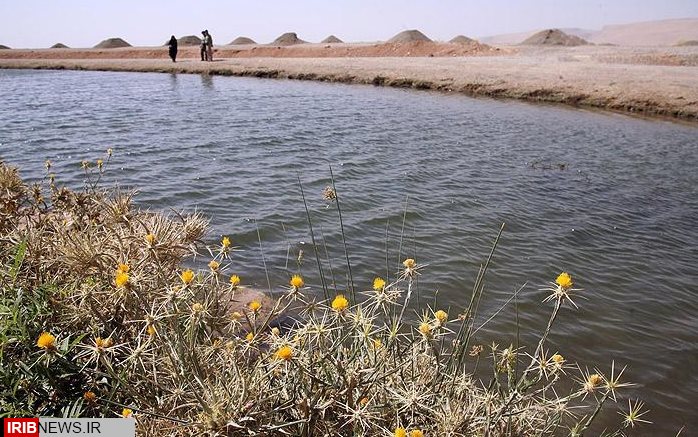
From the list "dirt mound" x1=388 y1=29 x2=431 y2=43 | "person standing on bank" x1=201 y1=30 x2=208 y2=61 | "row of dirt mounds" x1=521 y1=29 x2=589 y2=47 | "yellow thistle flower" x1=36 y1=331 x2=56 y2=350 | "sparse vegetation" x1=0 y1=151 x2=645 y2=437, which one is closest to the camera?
"yellow thistle flower" x1=36 y1=331 x2=56 y2=350

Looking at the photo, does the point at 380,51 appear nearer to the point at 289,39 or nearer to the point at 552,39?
the point at 552,39

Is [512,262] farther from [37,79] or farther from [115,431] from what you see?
[37,79]

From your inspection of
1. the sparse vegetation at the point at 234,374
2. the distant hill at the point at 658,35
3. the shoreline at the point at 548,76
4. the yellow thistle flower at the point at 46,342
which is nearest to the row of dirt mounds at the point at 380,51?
the shoreline at the point at 548,76

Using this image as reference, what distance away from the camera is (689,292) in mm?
5453

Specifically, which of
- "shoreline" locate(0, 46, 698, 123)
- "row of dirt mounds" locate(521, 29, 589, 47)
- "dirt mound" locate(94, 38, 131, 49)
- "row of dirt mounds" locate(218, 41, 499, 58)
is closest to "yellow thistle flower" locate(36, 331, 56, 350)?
"shoreline" locate(0, 46, 698, 123)

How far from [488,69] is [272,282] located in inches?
833

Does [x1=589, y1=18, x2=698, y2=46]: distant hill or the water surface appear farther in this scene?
[x1=589, y1=18, x2=698, y2=46]: distant hill

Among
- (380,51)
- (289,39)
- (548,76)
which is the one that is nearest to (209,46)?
(380,51)

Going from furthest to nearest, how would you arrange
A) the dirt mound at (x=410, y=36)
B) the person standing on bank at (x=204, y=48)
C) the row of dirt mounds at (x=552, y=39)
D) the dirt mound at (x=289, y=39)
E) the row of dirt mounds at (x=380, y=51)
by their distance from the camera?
the dirt mound at (x=289, y=39) < the row of dirt mounds at (x=552, y=39) < the dirt mound at (x=410, y=36) < the row of dirt mounds at (x=380, y=51) < the person standing on bank at (x=204, y=48)

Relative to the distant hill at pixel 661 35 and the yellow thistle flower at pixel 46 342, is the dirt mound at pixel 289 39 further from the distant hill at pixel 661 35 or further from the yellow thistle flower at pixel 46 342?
the yellow thistle flower at pixel 46 342

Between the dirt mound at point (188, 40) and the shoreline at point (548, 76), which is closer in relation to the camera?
the shoreline at point (548, 76)

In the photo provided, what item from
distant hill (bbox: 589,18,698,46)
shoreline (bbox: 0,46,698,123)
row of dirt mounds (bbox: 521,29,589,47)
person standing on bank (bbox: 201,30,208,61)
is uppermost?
distant hill (bbox: 589,18,698,46)

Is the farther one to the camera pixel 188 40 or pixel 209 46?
pixel 188 40

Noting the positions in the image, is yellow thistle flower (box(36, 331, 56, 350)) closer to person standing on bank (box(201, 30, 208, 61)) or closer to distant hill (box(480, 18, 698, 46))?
person standing on bank (box(201, 30, 208, 61))
